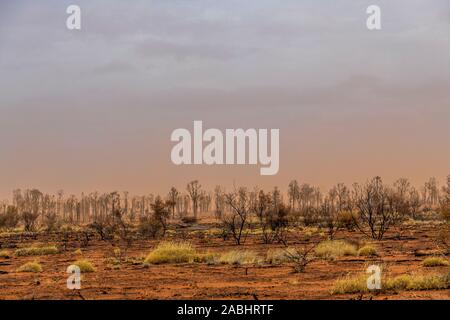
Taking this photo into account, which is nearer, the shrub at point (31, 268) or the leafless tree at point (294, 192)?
the shrub at point (31, 268)

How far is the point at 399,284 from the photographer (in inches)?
602

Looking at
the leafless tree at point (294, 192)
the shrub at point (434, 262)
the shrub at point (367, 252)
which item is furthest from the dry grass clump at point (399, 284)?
the leafless tree at point (294, 192)

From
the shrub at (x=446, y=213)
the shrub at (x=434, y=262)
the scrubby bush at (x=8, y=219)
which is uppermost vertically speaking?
the shrub at (x=446, y=213)

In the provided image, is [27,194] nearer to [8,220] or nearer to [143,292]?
[8,220]

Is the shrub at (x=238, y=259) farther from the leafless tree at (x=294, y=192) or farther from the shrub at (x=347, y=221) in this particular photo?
the leafless tree at (x=294, y=192)

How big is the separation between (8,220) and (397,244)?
171 feet

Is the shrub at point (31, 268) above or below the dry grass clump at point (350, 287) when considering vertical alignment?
below

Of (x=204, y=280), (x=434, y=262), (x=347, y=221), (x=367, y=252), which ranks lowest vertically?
(x=204, y=280)

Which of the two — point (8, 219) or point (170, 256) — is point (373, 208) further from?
point (8, 219)

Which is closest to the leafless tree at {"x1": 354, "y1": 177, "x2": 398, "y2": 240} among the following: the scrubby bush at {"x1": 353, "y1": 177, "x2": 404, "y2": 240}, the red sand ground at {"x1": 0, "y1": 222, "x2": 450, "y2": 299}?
the scrubby bush at {"x1": 353, "y1": 177, "x2": 404, "y2": 240}

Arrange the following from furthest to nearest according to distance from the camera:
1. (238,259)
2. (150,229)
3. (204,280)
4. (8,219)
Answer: (8,219)
(150,229)
(238,259)
(204,280)

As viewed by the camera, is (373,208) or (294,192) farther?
(294,192)

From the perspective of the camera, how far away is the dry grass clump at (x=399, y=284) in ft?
48.9

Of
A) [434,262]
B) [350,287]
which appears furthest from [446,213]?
[350,287]
